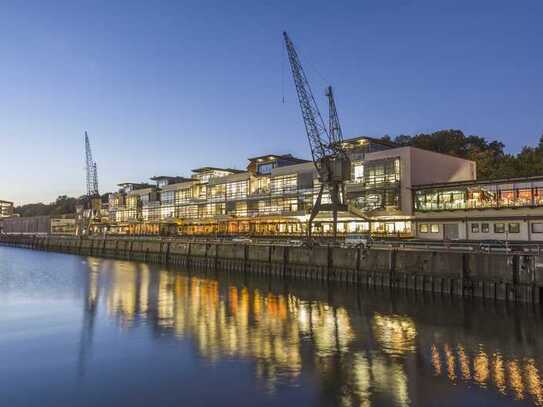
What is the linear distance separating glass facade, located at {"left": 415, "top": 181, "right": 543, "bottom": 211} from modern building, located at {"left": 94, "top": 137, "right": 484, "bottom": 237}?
3.25 m

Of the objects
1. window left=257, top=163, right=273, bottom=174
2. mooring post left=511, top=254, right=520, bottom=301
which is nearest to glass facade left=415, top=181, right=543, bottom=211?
mooring post left=511, top=254, right=520, bottom=301

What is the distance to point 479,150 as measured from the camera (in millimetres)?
111000

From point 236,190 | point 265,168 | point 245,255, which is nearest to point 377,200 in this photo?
point 245,255

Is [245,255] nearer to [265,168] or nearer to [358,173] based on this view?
[358,173]

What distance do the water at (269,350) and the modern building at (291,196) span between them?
32537mm

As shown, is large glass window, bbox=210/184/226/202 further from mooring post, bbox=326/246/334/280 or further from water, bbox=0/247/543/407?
water, bbox=0/247/543/407

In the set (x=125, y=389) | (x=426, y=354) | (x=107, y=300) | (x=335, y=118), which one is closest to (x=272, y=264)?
(x=107, y=300)

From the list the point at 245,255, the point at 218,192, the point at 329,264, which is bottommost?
the point at 329,264

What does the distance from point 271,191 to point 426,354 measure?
239 ft

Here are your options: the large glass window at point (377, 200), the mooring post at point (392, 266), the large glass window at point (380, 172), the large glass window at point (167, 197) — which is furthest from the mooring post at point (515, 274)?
the large glass window at point (167, 197)

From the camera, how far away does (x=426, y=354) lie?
22.8 meters

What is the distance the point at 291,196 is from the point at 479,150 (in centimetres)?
5478

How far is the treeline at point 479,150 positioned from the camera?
84.8 metres

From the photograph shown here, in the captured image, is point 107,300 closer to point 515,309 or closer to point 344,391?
point 344,391
